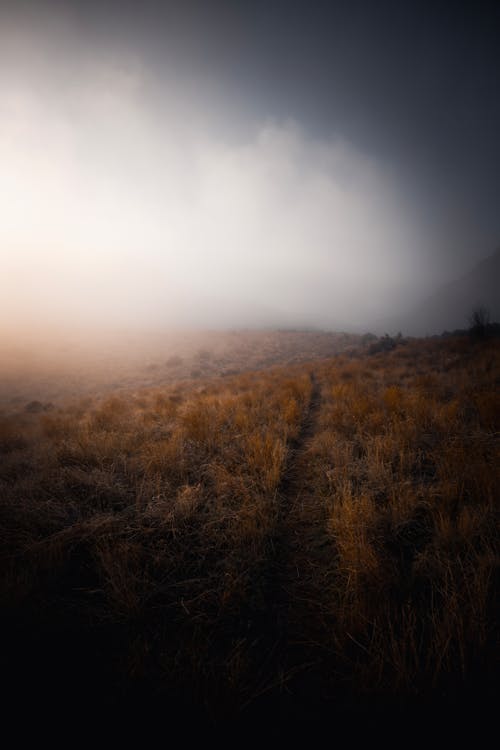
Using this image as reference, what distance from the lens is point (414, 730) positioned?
1.32m

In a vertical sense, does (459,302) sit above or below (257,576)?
above

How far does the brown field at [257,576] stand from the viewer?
1.48 meters

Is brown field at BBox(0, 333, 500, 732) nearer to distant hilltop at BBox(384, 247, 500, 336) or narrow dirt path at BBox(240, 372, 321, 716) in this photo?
narrow dirt path at BBox(240, 372, 321, 716)

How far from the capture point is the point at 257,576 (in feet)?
7.47

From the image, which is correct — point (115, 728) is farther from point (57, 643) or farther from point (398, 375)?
point (398, 375)

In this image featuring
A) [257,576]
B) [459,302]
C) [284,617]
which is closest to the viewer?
[284,617]

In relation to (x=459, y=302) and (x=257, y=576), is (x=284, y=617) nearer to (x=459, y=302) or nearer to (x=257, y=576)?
(x=257, y=576)

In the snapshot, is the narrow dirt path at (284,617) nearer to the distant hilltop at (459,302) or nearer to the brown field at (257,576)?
the brown field at (257,576)

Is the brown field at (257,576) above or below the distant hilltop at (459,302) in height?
below

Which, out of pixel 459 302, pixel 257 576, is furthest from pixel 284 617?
pixel 459 302

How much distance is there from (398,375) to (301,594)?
915 cm

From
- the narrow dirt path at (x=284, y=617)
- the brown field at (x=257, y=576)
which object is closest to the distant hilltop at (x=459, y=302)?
the brown field at (x=257, y=576)

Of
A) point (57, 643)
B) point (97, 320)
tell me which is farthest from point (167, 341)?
point (57, 643)

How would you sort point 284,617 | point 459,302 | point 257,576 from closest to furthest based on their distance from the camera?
point 284,617, point 257,576, point 459,302
